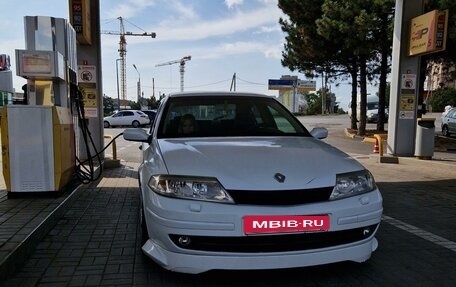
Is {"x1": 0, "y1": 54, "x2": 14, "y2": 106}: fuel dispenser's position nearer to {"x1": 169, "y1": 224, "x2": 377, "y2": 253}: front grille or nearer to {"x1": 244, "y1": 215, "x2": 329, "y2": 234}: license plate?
{"x1": 169, "y1": 224, "x2": 377, "y2": 253}: front grille

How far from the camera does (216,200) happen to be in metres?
3.18

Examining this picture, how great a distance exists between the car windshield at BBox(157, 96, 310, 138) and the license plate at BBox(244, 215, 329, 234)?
157 cm

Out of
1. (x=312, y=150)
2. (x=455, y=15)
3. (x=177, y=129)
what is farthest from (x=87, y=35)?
(x=455, y=15)

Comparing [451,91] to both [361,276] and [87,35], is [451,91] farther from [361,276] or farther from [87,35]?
[361,276]

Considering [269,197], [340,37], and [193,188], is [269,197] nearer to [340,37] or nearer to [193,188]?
[193,188]

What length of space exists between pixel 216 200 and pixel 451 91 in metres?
52.3

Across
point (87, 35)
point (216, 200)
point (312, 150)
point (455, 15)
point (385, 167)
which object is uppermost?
point (455, 15)

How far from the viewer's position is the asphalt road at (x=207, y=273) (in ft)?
11.8

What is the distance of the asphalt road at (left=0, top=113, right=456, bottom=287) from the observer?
142 inches

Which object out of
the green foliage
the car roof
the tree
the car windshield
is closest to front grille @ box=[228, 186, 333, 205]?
the car windshield

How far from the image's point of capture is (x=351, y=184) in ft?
11.5

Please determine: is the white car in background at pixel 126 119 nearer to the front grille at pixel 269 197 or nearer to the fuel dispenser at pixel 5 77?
the fuel dispenser at pixel 5 77

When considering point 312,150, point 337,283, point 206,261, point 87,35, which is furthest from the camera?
point 87,35

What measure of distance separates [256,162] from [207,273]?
1015mm
